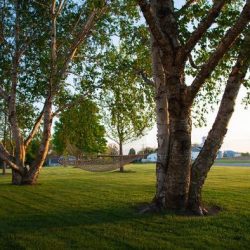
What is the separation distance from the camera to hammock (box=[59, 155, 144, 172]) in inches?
747

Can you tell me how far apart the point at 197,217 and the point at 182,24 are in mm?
3957

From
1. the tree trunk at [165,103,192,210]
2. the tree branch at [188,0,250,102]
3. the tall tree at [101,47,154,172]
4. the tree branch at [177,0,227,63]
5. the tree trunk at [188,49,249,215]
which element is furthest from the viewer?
the tall tree at [101,47,154,172]

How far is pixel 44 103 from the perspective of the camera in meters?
18.6

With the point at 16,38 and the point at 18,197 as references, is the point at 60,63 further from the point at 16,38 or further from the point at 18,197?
the point at 18,197

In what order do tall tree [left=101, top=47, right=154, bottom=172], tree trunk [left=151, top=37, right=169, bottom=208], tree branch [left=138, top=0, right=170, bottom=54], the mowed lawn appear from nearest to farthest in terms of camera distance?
the mowed lawn
tree branch [left=138, top=0, right=170, bottom=54]
tree trunk [left=151, top=37, right=169, bottom=208]
tall tree [left=101, top=47, right=154, bottom=172]

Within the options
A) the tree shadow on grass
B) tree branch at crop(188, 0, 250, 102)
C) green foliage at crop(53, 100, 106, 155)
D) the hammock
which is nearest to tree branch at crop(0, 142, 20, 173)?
green foliage at crop(53, 100, 106, 155)

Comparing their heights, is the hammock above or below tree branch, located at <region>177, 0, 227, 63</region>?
below

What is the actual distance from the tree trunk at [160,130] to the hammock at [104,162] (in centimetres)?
811

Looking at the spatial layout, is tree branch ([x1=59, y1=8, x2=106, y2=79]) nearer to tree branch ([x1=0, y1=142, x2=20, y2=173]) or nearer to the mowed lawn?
tree branch ([x1=0, y1=142, x2=20, y2=173])

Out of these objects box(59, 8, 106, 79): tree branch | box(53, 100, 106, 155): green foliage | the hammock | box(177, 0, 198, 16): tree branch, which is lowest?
→ the hammock

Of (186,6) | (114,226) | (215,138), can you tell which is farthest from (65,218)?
(186,6)

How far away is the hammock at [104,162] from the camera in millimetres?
18969

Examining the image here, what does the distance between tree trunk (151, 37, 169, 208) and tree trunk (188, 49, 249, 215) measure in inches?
30.1

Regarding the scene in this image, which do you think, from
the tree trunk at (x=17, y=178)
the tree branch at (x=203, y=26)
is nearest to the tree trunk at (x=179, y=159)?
the tree branch at (x=203, y=26)
